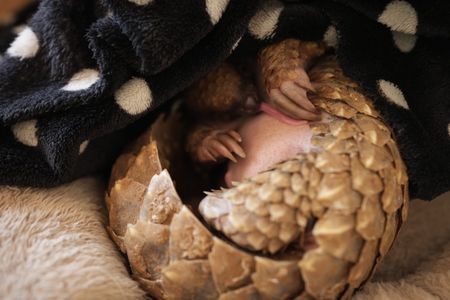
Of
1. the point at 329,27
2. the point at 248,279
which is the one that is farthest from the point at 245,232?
the point at 329,27

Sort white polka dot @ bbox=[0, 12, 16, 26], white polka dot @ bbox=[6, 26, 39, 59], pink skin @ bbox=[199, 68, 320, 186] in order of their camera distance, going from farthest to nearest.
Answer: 1. white polka dot @ bbox=[0, 12, 16, 26]
2. white polka dot @ bbox=[6, 26, 39, 59]
3. pink skin @ bbox=[199, 68, 320, 186]

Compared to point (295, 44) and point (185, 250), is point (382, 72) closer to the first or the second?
point (295, 44)

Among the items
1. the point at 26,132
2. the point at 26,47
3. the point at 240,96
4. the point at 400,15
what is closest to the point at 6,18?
the point at 26,47

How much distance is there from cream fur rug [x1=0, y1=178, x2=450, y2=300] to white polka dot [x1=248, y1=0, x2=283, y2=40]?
0.39 metres

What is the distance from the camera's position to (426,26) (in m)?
0.68

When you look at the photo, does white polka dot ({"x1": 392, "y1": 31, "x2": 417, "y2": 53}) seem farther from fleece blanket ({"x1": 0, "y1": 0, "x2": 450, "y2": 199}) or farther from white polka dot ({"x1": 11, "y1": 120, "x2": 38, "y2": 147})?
→ white polka dot ({"x1": 11, "y1": 120, "x2": 38, "y2": 147})

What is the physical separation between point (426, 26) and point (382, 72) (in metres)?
0.09

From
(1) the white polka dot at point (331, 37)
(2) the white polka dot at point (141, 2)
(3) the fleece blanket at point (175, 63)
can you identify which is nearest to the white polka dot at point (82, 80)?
(3) the fleece blanket at point (175, 63)

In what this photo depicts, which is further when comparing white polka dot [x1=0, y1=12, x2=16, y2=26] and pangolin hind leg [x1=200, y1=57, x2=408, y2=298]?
white polka dot [x1=0, y1=12, x2=16, y2=26]

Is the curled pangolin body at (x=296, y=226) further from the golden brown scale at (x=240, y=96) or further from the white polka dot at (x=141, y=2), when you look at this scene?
the white polka dot at (x=141, y=2)

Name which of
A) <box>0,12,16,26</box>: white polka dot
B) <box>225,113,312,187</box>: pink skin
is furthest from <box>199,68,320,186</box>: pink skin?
<box>0,12,16,26</box>: white polka dot

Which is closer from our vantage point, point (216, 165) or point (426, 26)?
point (426, 26)

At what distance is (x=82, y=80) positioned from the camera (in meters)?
0.73

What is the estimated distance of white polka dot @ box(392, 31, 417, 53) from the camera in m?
0.72
